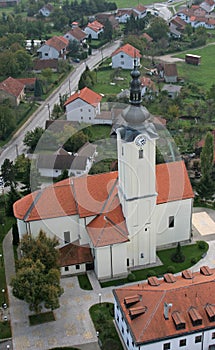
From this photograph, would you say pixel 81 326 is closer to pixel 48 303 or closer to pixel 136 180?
pixel 48 303

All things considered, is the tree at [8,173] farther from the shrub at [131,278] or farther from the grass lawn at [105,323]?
the grass lawn at [105,323]

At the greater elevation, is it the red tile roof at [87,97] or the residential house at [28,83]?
the red tile roof at [87,97]

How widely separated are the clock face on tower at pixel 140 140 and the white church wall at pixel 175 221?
9621 millimetres

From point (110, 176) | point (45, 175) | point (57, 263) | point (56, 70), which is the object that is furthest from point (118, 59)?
point (57, 263)

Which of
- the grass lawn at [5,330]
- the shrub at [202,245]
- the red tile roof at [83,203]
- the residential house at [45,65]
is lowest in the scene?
the residential house at [45,65]

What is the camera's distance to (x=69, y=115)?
3533 inches

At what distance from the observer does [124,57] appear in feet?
390

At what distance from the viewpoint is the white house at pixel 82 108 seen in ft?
290

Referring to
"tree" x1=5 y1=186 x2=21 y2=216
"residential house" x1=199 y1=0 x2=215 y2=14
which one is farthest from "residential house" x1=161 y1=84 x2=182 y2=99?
"residential house" x1=199 y1=0 x2=215 y2=14

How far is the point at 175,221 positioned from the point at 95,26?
10689cm

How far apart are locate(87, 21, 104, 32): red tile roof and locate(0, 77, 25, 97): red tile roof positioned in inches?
2003

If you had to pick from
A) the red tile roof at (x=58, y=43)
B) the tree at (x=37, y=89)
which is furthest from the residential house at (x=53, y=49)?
the tree at (x=37, y=89)

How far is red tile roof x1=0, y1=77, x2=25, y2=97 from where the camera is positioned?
3903 inches

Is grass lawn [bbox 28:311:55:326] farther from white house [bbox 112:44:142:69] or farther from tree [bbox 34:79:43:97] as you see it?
white house [bbox 112:44:142:69]
